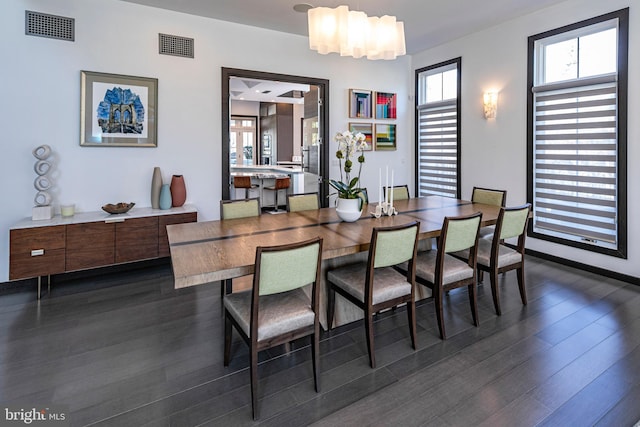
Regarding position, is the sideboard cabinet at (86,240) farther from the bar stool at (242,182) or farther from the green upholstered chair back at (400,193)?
the bar stool at (242,182)

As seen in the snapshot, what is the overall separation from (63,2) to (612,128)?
5.87 m

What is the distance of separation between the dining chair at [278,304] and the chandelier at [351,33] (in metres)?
1.75

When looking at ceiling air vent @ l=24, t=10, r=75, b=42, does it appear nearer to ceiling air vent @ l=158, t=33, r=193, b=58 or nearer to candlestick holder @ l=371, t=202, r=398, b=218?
ceiling air vent @ l=158, t=33, r=193, b=58

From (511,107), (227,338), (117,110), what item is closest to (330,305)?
(227,338)

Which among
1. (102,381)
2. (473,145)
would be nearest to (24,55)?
(102,381)

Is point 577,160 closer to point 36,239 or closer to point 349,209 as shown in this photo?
point 349,209

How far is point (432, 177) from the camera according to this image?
6.12 metres

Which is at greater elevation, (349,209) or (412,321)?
(349,209)

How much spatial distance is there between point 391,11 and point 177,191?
131 inches

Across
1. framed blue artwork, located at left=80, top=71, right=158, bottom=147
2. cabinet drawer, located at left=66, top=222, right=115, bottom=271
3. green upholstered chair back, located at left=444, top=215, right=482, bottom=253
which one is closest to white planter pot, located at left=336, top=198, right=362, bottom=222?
green upholstered chair back, located at left=444, top=215, right=482, bottom=253

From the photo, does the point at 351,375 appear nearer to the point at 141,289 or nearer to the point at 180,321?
the point at 180,321

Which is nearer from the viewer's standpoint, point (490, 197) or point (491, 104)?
point (490, 197)

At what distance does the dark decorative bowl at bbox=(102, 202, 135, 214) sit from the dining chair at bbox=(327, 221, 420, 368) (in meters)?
2.48

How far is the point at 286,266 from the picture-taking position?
185 cm
